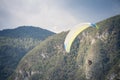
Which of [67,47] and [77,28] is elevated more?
[77,28]

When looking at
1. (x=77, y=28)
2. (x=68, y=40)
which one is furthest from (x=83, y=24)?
(x=68, y=40)

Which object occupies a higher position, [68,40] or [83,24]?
[83,24]

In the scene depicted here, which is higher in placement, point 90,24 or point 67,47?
point 90,24

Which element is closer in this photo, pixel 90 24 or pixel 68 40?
pixel 90 24

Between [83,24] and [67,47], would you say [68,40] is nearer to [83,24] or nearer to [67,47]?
[67,47]

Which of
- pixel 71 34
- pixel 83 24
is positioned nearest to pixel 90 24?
pixel 83 24

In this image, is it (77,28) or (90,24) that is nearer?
(90,24)

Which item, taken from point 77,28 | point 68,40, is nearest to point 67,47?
point 68,40

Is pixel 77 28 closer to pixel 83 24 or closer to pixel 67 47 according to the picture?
pixel 83 24
